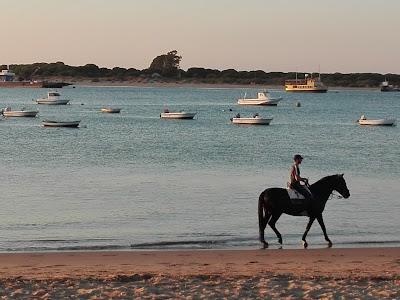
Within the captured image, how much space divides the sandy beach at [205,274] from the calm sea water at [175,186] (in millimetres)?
2243

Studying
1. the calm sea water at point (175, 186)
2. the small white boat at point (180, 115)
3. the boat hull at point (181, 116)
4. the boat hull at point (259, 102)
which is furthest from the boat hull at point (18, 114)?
the boat hull at point (259, 102)

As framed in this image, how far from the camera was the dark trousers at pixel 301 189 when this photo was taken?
73.1 feet

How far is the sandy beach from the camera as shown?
14.8 m

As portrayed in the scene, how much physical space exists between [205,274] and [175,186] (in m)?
20.3

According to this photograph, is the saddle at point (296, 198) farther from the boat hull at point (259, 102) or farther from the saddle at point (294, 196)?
the boat hull at point (259, 102)

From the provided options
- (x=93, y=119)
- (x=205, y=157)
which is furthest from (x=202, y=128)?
(x=205, y=157)

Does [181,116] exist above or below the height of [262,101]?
above

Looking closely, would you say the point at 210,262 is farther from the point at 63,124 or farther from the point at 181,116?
the point at 181,116

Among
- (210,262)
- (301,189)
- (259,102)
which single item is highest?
(301,189)

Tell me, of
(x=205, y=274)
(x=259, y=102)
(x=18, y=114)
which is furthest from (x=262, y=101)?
(x=205, y=274)

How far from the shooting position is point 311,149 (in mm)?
63031

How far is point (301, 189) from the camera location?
73.3 feet

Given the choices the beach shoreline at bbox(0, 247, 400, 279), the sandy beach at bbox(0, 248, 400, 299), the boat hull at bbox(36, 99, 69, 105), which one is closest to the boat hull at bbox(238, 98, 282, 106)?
the boat hull at bbox(36, 99, 69, 105)

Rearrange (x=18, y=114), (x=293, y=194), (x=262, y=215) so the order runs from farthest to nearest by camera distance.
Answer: (x=18, y=114), (x=262, y=215), (x=293, y=194)
